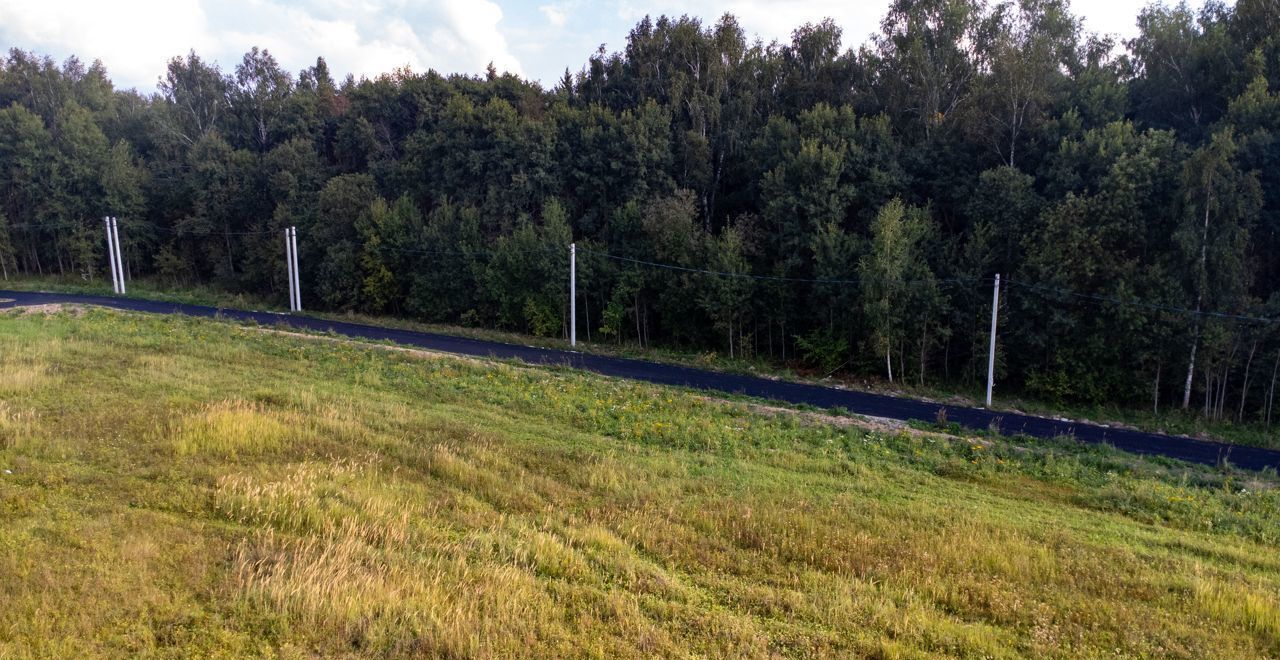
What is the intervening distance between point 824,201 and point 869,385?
7.93 metres

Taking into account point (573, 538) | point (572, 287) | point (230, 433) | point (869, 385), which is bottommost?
point (869, 385)

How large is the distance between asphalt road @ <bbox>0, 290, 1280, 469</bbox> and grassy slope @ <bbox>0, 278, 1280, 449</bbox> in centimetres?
102

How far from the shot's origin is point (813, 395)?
68.8 ft

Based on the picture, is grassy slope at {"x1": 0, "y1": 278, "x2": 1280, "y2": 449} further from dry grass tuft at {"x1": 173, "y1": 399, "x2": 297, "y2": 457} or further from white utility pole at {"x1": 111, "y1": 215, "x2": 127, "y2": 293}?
dry grass tuft at {"x1": 173, "y1": 399, "x2": 297, "y2": 457}

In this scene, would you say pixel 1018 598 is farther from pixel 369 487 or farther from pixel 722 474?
pixel 369 487

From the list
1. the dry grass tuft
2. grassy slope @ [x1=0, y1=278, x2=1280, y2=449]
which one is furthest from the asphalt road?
the dry grass tuft

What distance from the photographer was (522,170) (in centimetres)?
3656

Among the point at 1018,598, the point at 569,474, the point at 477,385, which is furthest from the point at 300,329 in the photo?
the point at 1018,598

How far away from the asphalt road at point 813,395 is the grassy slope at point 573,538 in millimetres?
3316

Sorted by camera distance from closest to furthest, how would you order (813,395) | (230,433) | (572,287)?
(230,433)
(813,395)
(572,287)

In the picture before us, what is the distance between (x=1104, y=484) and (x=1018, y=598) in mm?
6871

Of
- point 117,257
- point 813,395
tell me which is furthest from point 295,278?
point 813,395

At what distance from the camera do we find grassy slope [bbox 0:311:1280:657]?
5.31 metres

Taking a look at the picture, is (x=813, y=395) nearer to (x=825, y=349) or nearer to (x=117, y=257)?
(x=825, y=349)
